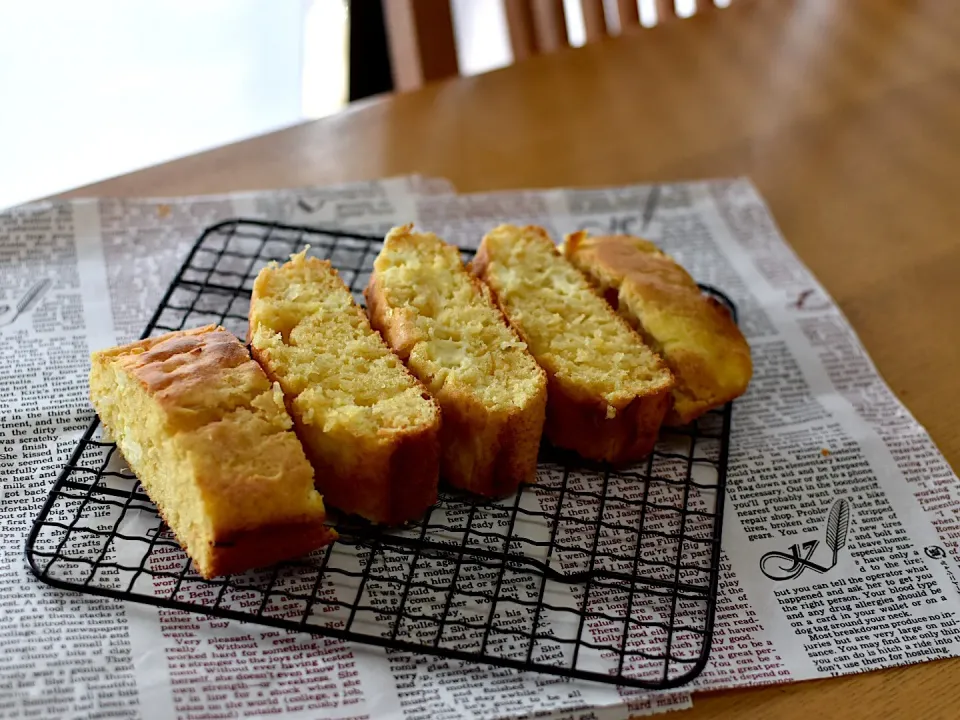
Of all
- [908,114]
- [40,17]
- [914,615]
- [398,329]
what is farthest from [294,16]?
[914,615]

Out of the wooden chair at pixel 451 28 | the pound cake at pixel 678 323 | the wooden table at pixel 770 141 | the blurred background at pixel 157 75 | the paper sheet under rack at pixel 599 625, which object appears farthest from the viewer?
the blurred background at pixel 157 75

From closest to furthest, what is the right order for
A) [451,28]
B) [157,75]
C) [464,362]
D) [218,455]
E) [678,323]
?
[218,455]
[464,362]
[678,323]
[451,28]
[157,75]

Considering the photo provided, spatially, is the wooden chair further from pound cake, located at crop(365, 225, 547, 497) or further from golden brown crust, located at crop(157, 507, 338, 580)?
golden brown crust, located at crop(157, 507, 338, 580)

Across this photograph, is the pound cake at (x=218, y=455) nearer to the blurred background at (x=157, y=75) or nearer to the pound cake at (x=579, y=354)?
the pound cake at (x=579, y=354)

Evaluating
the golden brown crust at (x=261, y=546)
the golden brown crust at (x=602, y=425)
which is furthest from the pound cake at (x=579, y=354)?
the golden brown crust at (x=261, y=546)

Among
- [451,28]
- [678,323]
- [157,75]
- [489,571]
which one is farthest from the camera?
[157,75]

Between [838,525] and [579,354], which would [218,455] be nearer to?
[579,354]

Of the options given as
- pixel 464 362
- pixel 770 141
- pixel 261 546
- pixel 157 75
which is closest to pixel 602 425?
pixel 464 362

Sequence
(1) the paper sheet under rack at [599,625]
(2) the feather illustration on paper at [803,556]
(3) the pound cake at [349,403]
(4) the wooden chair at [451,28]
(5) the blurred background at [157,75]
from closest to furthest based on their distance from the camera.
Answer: (1) the paper sheet under rack at [599,625]
(3) the pound cake at [349,403]
(2) the feather illustration on paper at [803,556]
(4) the wooden chair at [451,28]
(5) the blurred background at [157,75]
